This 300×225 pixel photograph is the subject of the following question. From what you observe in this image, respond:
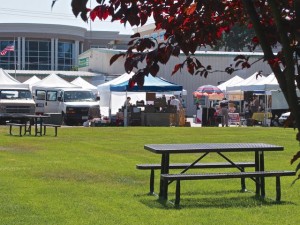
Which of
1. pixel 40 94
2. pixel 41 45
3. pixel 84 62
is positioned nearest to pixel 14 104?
pixel 40 94

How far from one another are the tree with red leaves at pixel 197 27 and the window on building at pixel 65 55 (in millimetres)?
81435

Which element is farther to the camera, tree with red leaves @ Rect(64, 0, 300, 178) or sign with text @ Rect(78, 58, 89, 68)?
sign with text @ Rect(78, 58, 89, 68)

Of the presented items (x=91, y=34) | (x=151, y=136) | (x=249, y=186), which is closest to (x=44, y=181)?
(x=249, y=186)

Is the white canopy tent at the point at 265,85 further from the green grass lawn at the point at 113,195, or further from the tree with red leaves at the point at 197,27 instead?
the tree with red leaves at the point at 197,27

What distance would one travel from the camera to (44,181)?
12.1 metres

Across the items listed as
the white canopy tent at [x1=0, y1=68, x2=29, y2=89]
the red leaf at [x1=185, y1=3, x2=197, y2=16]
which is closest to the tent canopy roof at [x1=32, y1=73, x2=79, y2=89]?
the white canopy tent at [x1=0, y1=68, x2=29, y2=89]

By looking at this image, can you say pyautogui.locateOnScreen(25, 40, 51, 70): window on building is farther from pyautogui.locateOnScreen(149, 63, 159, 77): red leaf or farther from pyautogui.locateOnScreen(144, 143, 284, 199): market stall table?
pyautogui.locateOnScreen(149, 63, 159, 77): red leaf

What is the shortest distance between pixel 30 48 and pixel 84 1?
272 feet

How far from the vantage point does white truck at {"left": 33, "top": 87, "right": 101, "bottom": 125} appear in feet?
123

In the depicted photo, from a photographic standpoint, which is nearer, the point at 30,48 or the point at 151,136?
the point at 151,136

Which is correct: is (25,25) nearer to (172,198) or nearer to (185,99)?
(185,99)

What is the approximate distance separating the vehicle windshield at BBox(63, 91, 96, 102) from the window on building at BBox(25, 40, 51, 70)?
45.5m

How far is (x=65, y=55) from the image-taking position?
86.5m

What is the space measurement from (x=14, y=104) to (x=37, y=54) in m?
50.6
